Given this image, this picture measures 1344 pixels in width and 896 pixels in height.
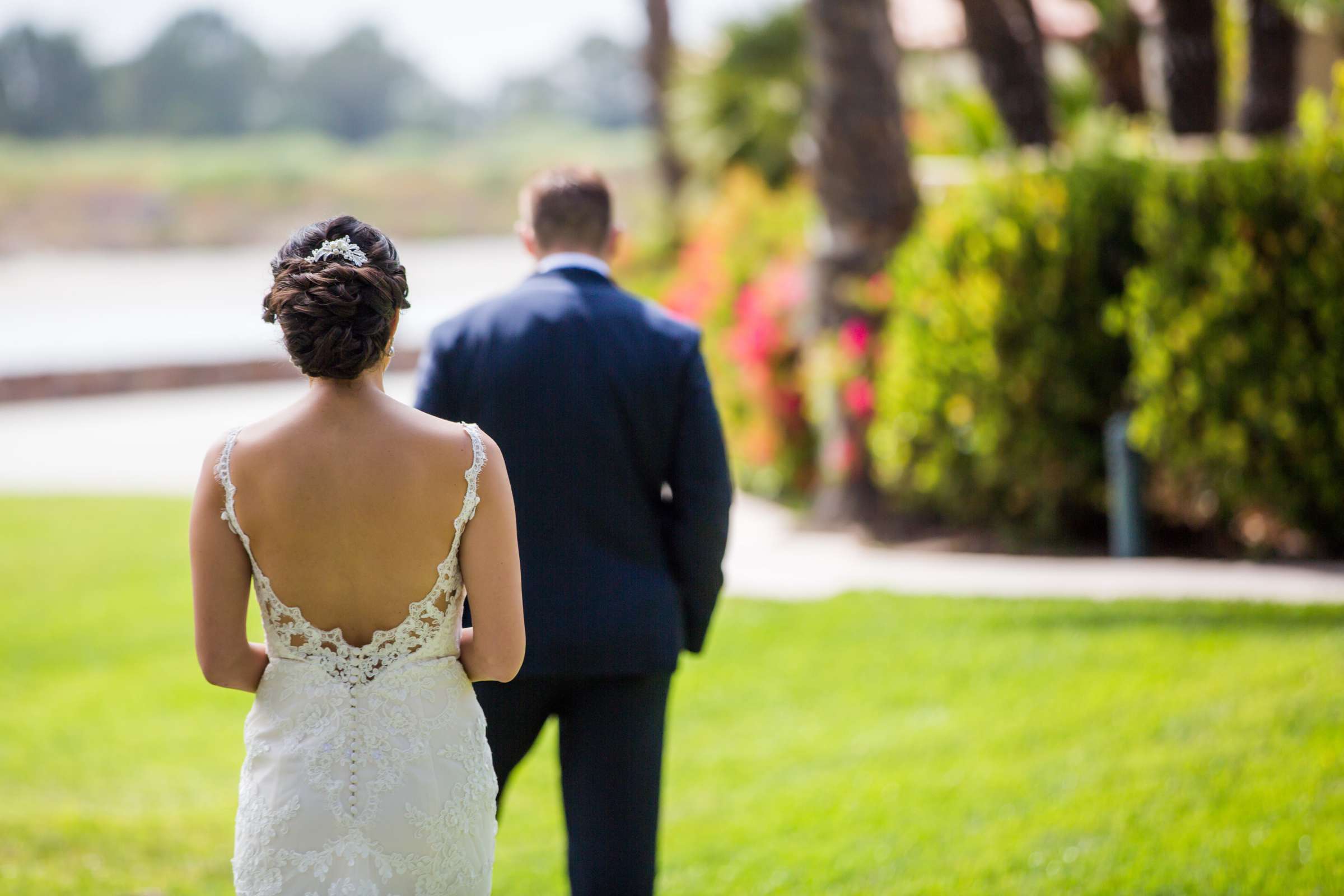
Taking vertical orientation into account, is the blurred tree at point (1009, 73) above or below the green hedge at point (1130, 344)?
above

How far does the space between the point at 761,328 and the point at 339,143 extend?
73912 mm

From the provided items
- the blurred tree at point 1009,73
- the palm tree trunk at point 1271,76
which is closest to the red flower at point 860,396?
the blurred tree at point 1009,73

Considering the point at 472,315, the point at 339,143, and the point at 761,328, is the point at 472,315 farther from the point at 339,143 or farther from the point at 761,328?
the point at 339,143

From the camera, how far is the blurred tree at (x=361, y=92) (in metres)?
82.6

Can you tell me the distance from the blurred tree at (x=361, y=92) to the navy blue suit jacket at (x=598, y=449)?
81.7 meters

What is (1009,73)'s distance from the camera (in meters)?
11.3

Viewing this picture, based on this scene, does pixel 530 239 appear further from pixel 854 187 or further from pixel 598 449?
pixel 854 187

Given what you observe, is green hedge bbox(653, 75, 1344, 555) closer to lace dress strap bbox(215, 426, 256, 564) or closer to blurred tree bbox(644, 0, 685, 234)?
lace dress strap bbox(215, 426, 256, 564)

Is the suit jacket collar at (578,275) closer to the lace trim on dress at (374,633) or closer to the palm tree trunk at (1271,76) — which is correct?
the lace trim on dress at (374,633)

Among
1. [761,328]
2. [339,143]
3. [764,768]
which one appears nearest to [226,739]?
[764,768]

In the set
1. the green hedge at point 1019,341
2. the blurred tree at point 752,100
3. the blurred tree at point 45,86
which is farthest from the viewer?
the blurred tree at point 45,86

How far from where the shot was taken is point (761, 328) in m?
11.3

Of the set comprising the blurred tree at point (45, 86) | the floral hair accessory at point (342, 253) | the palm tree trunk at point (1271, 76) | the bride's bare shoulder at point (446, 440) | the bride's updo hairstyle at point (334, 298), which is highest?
the blurred tree at point (45, 86)

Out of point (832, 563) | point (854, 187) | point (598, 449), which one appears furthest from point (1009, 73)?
A: point (598, 449)
